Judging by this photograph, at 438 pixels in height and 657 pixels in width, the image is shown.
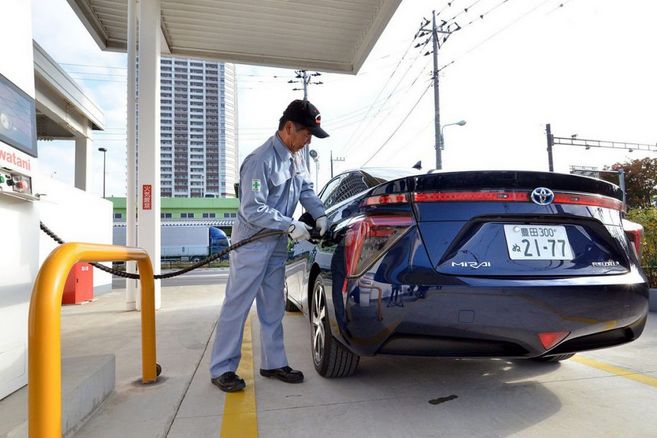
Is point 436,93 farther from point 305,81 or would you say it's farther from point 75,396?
point 75,396

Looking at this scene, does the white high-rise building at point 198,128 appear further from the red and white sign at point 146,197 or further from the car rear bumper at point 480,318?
the car rear bumper at point 480,318

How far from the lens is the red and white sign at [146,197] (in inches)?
246

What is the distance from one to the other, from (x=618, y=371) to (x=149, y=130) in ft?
20.3

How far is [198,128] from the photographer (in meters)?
36.2

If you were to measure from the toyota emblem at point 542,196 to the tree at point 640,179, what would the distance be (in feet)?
135

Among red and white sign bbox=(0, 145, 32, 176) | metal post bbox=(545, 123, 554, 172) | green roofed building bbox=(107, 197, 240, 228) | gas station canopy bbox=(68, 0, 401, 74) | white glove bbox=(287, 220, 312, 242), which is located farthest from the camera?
green roofed building bbox=(107, 197, 240, 228)

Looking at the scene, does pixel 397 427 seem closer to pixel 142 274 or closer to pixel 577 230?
pixel 577 230

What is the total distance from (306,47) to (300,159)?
549 centimetres

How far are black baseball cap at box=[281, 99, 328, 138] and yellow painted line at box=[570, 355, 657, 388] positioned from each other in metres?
2.65

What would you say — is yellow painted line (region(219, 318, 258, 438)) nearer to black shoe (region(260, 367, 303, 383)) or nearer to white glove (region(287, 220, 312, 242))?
black shoe (region(260, 367, 303, 383))

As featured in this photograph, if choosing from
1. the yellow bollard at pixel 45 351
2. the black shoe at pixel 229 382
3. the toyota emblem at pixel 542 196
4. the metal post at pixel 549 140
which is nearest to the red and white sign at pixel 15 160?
the yellow bollard at pixel 45 351

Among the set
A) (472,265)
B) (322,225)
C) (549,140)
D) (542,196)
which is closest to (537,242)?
(542,196)

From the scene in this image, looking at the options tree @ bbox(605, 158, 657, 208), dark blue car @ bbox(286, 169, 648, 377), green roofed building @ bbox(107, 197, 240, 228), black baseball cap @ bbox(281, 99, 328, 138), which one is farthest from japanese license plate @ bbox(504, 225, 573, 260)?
tree @ bbox(605, 158, 657, 208)

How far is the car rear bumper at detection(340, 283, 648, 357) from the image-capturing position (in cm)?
199
